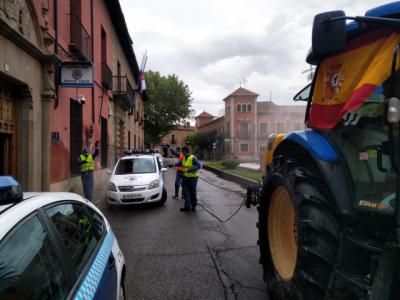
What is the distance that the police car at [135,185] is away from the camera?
9.16 meters

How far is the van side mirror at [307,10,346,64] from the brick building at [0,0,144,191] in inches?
256

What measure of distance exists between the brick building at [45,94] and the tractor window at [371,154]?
6792mm

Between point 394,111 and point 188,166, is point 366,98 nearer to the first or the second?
point 394,111

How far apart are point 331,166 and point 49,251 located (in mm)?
2022

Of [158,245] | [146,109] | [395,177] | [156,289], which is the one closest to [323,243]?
[395,177]

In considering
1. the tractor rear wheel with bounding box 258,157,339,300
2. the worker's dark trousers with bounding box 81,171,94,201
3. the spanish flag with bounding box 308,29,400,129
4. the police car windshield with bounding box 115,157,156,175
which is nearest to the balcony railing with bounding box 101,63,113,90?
the police car windshield with bounding box 115,157,156,175

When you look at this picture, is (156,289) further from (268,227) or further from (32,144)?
(32,144)

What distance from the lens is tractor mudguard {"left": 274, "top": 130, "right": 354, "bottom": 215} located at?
2.49 meters

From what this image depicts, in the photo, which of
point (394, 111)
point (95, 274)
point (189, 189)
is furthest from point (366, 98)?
point (189, 189)

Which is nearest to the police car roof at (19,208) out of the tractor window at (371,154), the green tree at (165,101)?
the tractor window at (371,154)

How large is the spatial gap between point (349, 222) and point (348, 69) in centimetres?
115

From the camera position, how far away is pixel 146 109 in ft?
175

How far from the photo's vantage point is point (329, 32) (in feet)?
7.56

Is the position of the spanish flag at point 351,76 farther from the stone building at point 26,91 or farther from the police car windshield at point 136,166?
the police car windshield at point 136,166
